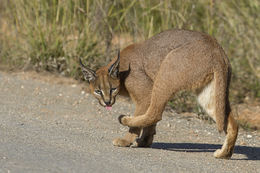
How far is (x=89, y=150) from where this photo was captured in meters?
6.42

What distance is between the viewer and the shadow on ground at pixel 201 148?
7.17m

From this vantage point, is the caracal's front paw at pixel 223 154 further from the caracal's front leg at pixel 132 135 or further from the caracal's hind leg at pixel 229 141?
the caracal's front leg at pixel 132 135

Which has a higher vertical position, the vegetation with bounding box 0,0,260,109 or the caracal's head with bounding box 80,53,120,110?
the caracal's head with bounding box 80,53,120,110

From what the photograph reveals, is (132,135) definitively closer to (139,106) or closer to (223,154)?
(139,106)

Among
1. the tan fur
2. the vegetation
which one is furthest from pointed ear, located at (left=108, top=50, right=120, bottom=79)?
the vegetation

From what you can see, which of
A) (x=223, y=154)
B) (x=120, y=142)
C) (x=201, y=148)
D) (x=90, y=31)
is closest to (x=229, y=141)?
(x=223, y=154)

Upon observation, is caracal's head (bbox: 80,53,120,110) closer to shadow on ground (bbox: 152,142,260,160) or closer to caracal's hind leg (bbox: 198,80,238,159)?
shadow on ground (bbox: 152,142,260,160)

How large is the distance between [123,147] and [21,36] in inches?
194

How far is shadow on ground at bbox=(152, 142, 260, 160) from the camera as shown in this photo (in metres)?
7.17

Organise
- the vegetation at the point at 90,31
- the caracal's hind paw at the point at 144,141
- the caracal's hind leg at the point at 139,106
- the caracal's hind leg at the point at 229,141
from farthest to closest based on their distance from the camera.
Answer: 1. the vegetation at the point at 90,31
2. the caracal's hind paw at the point at 144,141
3. the caracal's hind leg at the point at 139,106
4. the caracal's hind leg at the point at 229,141

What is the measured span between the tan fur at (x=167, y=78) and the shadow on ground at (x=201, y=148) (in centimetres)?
31

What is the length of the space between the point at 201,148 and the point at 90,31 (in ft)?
13.8

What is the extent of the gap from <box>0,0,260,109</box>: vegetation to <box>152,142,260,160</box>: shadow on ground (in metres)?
2.38

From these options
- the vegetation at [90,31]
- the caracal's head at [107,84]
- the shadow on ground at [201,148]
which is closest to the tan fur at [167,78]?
the caracal's head at [107,84]
